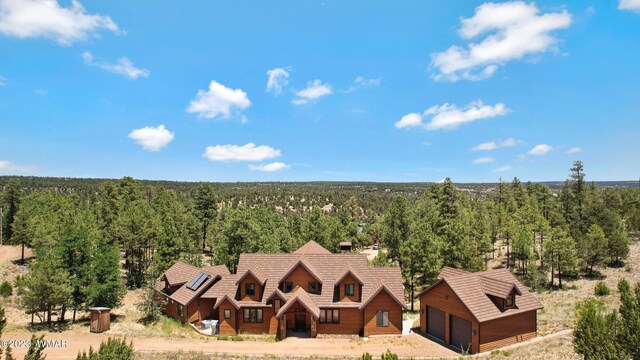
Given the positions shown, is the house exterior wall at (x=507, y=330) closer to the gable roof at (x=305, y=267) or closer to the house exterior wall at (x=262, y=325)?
the gable roof at (x=305, y=267)

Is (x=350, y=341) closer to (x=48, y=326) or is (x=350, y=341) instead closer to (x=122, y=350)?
(x=122, y=350)

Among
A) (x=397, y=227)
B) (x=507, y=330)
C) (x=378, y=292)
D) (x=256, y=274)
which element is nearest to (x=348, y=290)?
(x=378, y=292)

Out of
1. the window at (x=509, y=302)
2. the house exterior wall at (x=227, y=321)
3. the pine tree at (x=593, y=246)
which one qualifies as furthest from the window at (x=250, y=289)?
the pine tree at (x=593, y=246)

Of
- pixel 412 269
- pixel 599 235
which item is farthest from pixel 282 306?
pixel 599 235

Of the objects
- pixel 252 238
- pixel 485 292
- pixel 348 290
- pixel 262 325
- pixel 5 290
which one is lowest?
pixel 262 325

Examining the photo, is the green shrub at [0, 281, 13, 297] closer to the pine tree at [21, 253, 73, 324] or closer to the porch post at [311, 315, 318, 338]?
the pine tree at [21, 253, 73, 324]

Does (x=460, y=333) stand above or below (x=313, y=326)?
above

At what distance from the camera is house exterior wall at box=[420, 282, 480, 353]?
28422 millimetres

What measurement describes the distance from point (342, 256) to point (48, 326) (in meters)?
28.7

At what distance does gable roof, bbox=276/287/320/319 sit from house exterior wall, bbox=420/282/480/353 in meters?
9.88

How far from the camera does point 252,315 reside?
35.3 m

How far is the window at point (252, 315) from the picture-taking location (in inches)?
1390

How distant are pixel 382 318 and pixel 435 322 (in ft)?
15.4

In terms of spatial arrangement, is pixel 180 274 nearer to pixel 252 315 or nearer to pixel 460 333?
pixel 252 315
